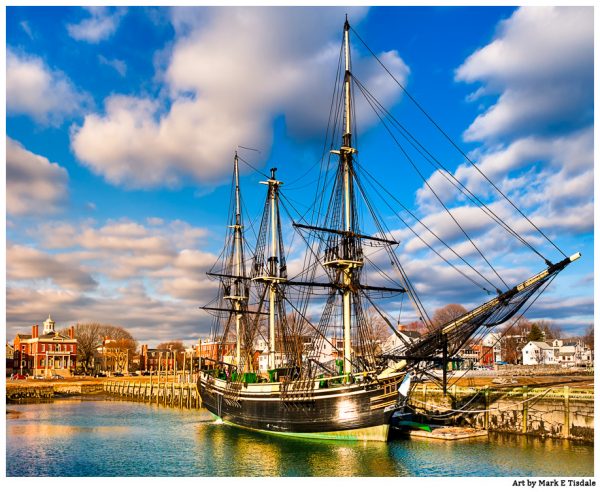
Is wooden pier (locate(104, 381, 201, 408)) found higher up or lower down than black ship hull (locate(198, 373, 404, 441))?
lower down

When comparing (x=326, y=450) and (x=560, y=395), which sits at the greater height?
(x=560, y=395)

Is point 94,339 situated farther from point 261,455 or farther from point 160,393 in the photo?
point 261,455

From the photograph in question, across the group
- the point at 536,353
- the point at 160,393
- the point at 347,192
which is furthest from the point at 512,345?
the point at 347,192

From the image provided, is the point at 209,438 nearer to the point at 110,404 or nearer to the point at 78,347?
the point at 110,404

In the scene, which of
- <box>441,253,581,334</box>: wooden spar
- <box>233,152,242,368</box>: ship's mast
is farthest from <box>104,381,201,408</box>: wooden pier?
<box>441,253,581,334</box>: wooden spar

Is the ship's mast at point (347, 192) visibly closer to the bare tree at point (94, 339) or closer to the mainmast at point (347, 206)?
the mainmast at point (347, 206)

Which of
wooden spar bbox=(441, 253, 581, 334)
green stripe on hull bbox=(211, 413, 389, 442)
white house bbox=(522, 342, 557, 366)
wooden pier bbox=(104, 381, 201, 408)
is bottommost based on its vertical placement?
wooden pier bbox=(104, 381, 201, 408)

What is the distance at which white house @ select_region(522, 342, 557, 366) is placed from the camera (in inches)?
4547

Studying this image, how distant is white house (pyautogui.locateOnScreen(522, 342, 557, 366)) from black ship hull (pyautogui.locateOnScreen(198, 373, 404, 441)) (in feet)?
278

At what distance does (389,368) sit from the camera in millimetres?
36531

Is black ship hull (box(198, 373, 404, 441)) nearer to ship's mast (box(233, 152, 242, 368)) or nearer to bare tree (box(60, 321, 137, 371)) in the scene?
ship's mast (box(233, 152, 242, 368))

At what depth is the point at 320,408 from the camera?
3762 cm

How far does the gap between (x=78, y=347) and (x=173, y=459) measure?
410 ft
